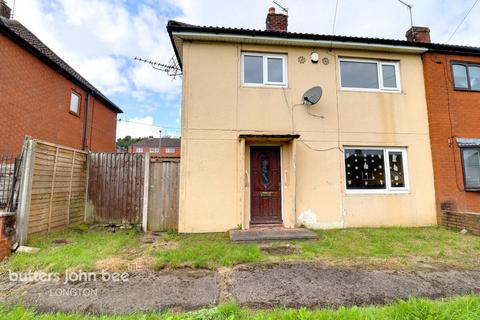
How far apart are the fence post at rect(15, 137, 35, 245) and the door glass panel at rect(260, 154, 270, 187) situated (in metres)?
5.56

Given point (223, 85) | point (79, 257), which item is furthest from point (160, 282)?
point (223, 85)

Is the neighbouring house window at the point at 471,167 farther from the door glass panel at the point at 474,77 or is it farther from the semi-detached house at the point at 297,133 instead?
the door glass panel at the point at 474,77

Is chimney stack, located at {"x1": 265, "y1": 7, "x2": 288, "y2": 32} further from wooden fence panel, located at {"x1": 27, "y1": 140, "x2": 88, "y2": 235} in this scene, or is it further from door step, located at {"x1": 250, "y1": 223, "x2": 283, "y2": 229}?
wooden fence panel, located at {"x1": 27, "y1": 140, "x2": 88, "y2": 235}

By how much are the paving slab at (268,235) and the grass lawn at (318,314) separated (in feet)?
8.93

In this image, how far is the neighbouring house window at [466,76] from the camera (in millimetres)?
7551

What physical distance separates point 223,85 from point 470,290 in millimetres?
6585

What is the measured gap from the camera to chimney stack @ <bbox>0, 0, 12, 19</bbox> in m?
10.4

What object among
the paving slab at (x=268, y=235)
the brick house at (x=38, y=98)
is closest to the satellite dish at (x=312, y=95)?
the paving slab at (x=268, y=235)

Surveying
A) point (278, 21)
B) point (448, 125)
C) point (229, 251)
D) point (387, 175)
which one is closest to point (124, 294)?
point (229, 251)

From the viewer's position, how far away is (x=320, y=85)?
707 cm

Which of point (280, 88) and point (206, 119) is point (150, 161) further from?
point (280, 88)

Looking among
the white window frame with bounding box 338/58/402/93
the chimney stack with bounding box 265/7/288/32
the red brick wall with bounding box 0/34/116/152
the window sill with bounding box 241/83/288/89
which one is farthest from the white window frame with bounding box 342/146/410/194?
the red brick wall with bounding box 0/34/116/152

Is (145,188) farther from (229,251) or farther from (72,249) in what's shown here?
(229,251)

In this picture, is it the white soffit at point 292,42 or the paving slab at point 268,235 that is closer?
the paving slab at point 268,235
